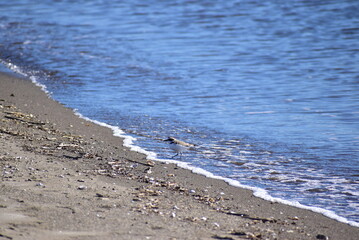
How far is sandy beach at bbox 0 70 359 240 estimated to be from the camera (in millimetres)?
4359

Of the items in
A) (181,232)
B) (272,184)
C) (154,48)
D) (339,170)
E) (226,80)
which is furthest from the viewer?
(154,48)

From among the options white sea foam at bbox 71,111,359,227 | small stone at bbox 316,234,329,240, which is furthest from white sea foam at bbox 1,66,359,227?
small stone at bbox 316,234,329,240

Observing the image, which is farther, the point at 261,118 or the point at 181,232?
the point at 261,118

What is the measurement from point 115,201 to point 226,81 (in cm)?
718

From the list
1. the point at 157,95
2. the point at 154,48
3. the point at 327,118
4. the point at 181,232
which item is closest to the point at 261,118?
the point at 327,118

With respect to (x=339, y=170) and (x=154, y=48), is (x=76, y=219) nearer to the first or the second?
(x=339, y=170)

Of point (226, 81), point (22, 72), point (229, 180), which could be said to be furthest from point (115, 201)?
point (22, 72)

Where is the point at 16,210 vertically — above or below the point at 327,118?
above

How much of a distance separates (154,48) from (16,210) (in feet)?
37.6

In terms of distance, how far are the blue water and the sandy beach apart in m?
0.58

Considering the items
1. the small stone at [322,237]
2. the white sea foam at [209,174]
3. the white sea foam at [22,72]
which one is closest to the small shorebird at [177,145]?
the white sea foam at [209,174]

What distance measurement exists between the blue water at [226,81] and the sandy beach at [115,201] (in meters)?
0.58

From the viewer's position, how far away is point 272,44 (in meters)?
16.4

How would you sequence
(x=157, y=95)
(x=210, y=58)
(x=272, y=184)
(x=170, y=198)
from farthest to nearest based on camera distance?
(x=210, y=58) < (x=157, y=95) < (x=272, y=184) < (x=170, y=198)
